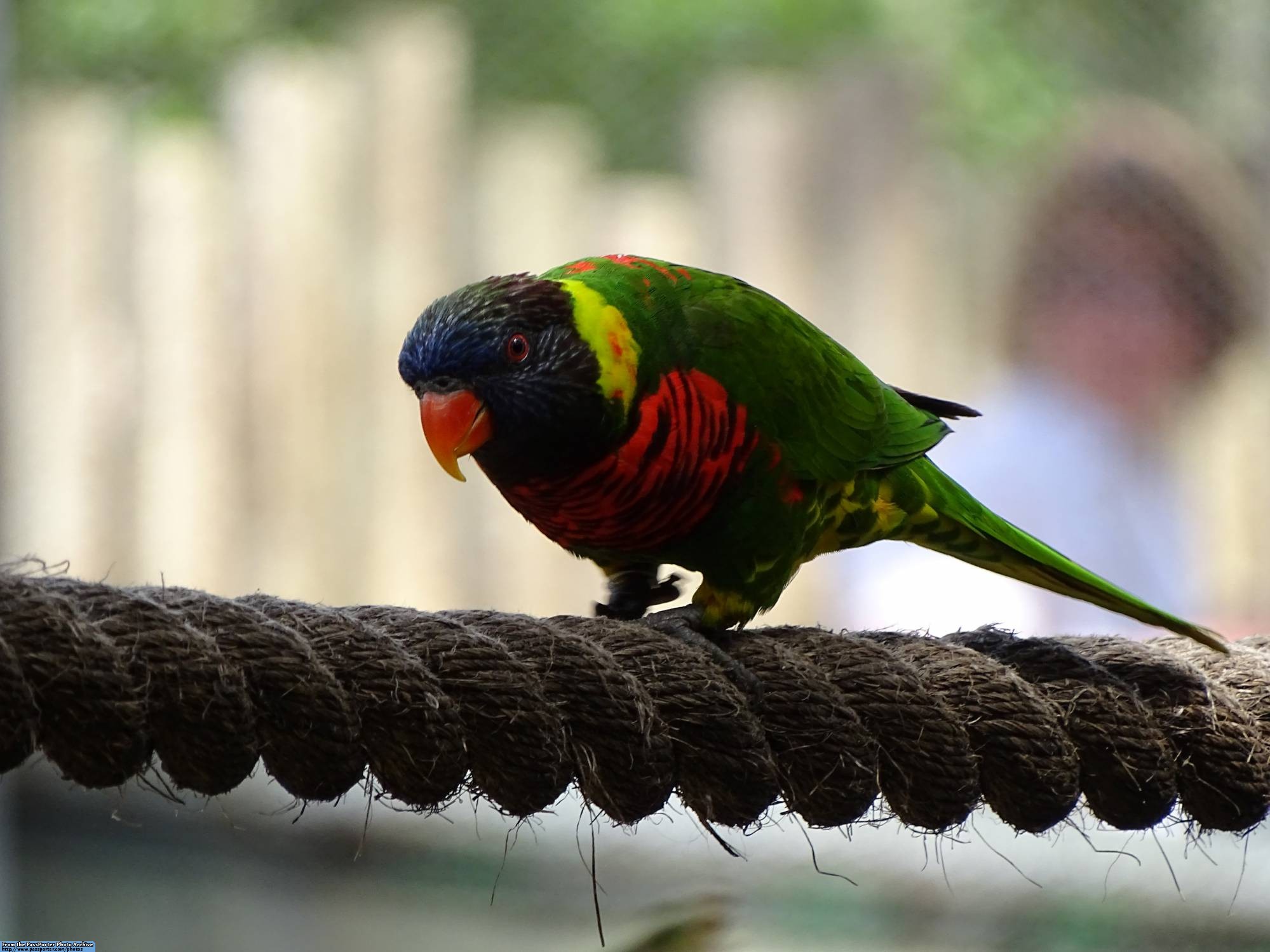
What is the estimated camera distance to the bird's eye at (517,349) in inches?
42.1

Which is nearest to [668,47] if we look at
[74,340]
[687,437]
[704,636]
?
[74,340]

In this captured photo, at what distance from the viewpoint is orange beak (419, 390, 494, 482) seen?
3.49ft

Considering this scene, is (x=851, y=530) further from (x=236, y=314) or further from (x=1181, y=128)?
(x=236, y=314)

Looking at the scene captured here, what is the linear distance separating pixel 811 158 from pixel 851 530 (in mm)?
1628

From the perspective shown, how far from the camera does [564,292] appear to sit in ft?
3.67

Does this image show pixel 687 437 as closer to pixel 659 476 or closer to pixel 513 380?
pixel 659 476

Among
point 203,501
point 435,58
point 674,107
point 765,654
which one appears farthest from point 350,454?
point 765,654

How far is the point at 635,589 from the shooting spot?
141cm

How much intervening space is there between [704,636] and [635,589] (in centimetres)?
33

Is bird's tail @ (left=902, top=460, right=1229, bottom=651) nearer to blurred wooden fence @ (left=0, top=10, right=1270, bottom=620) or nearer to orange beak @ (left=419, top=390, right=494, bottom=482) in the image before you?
orange beak @ (left=419, top=390, right=494, bottom=482)

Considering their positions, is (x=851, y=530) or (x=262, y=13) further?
(x=262, y=13)

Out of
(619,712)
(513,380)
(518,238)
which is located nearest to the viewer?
(619,712)

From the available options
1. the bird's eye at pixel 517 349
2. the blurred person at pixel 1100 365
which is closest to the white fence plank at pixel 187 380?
the blurred person at pixel 1100 365

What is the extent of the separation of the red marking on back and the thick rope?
178 millimetres
